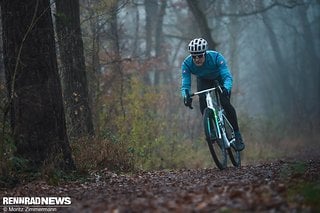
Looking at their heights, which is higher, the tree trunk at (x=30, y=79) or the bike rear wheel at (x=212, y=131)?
the tree trunk at (x=30, y=79)

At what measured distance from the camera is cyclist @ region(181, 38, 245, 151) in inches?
377

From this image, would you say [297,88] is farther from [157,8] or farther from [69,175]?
[69,175]

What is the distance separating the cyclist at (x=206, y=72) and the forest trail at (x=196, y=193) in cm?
153

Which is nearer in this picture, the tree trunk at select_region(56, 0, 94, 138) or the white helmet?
the white helmet

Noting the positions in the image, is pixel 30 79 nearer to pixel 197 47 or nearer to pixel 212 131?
pixel 197 47

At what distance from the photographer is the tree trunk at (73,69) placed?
11.6 metres

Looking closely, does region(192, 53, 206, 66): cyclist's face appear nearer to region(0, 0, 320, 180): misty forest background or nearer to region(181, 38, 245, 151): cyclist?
region(181, 38, 245, 151): cyclist

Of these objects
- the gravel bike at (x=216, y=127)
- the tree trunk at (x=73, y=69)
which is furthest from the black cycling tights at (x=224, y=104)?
the tree trunk at (x=73, y=69)

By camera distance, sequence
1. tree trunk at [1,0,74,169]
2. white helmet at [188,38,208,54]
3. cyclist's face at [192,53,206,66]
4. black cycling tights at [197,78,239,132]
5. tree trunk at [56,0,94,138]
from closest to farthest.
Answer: tree trunk at [1,0,74,169] → white helmet at [188,38,208,54] → cyclist's face at [192,53,206,66] → black cycling tights at [197,78,239,132] → tree trunk at [56,0,94,138]

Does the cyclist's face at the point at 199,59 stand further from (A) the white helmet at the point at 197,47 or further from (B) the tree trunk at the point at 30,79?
(B) the tree trunk at the point at 30,79

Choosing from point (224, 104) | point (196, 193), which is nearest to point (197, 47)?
point (224, 104)

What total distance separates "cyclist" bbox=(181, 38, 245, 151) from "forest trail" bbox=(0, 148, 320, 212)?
1.53 m

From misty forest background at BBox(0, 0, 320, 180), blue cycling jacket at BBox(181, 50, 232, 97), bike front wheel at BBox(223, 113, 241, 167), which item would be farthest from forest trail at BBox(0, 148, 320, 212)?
blue cycling jacket at BBox(181, 50, 232, 97)

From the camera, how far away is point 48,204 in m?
6.97
